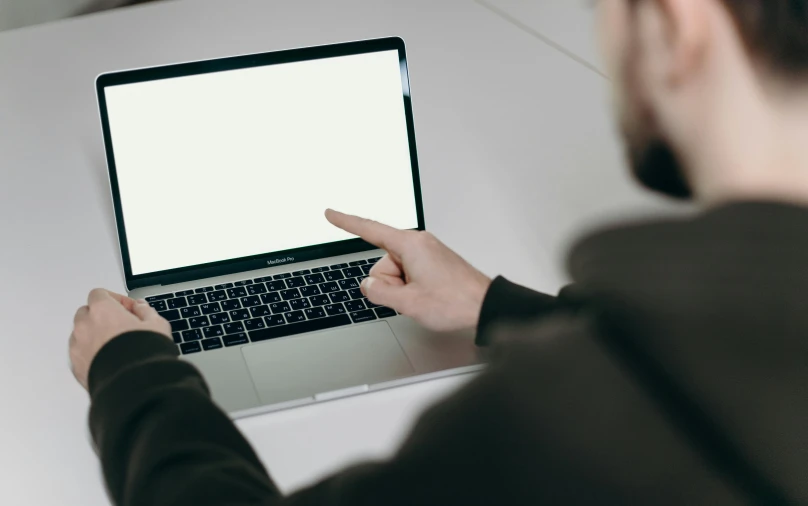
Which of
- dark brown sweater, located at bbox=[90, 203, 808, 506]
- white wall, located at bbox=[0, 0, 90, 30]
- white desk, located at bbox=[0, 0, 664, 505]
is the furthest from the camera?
white wall, located at bbox=[0, 0, 90, 30]

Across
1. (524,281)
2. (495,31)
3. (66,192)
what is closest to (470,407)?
(524,281)

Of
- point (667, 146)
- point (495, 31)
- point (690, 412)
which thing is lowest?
point (690, 412)

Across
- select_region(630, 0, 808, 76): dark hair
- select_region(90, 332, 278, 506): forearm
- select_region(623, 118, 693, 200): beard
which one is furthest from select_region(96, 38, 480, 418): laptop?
select_region(630, 0, 808, 76): dark hair

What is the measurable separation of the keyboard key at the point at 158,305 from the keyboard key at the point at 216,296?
0.15 ft

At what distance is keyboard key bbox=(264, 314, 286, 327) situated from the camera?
2.48 feet

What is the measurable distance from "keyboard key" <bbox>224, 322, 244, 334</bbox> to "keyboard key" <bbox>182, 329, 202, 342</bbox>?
0.03 m

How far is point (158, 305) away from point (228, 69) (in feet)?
0.86

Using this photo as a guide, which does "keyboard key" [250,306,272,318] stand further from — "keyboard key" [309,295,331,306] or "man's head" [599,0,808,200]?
"man's head" [599,0,808,200]

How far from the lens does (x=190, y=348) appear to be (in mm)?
719

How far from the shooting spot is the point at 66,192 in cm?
95

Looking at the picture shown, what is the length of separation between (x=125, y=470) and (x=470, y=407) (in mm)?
301

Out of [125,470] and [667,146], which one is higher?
[667,146]

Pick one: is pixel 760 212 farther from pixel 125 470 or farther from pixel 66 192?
pixel 66 192

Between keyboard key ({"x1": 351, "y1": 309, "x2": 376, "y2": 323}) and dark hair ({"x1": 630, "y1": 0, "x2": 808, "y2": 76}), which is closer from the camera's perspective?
dark hair ({"x1": 630, "y1": 0, "x2": 808, "y2": 76})
